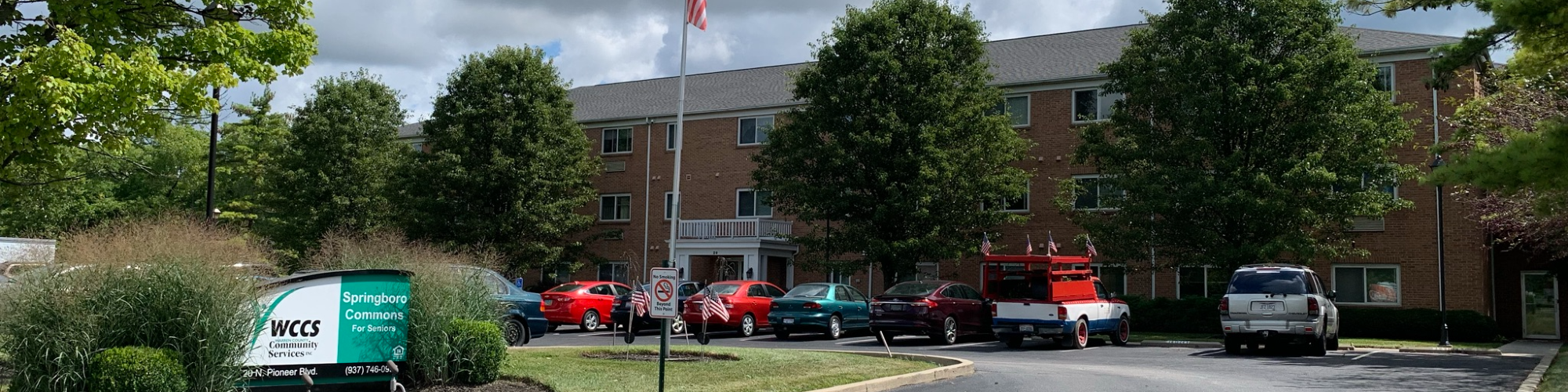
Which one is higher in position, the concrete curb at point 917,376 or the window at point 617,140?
the window at point 617,140

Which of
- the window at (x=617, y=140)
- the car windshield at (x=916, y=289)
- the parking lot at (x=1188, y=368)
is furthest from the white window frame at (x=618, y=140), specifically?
the car windshield at (x=916, y=289)

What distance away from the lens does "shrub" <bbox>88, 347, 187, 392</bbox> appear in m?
9.07

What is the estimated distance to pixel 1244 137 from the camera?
2670cm

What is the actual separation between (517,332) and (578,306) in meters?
8.10

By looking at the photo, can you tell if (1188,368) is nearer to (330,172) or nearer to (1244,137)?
(1244,137)

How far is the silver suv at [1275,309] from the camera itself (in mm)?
18938

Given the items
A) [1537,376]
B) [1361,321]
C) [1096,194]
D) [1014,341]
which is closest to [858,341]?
[1014,341]

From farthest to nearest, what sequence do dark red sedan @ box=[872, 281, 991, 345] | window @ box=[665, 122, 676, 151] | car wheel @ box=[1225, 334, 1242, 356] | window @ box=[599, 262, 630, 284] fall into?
window @ box=[599, 262, 630, 284] < window @ box=[665, 122, 676, 151] < dark red sedan @ box=[872, 281, 991, 345] < car wheel @ box=[1225, 334, 1242, 356]

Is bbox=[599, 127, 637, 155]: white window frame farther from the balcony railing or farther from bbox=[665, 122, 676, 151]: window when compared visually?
the balcony railing

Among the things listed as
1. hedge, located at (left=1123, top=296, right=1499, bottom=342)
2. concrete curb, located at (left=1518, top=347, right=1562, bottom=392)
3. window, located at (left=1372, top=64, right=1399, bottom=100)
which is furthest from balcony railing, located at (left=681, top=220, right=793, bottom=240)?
concrete curb, located at (left=1518, top=347, right=1562, bottom=392)

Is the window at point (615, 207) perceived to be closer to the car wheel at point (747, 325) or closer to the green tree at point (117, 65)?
the car wheel at point (747, 325)

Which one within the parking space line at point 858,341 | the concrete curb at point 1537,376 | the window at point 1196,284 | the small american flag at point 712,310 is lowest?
the parking space line at point 858,341

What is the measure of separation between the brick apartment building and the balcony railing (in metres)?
0.05

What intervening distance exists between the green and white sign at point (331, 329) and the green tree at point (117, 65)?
10.9ft
